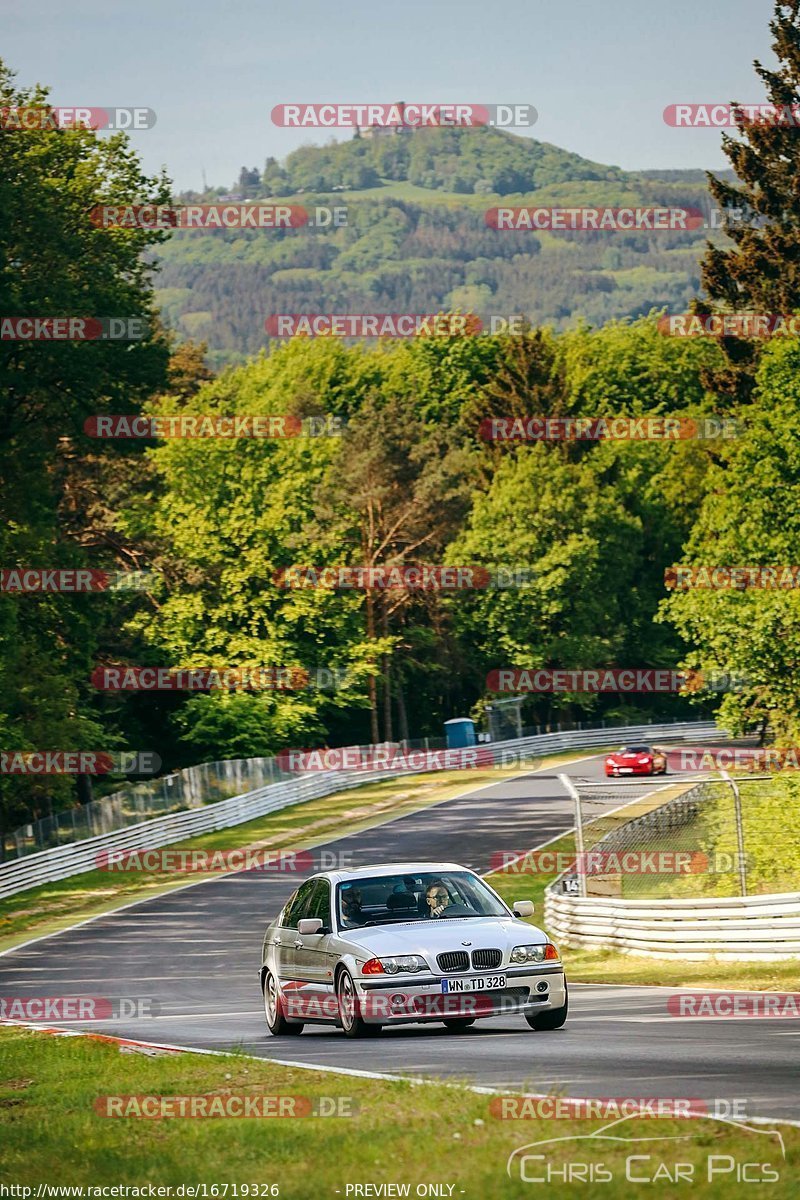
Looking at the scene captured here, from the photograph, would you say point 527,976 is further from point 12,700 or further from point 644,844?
point 12,700

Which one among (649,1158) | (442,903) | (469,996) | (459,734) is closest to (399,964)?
(469,996)

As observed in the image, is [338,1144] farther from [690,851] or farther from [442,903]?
[690,851]

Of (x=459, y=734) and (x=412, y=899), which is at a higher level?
(x=412, y=899)

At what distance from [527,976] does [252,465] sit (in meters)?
59.9

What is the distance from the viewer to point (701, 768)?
2650 inches

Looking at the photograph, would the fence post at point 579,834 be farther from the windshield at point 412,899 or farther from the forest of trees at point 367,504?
the forest of trees at point 367,504

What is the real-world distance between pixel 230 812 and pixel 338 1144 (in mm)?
46294

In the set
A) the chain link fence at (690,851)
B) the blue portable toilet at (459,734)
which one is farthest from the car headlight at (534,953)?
the blue portable toilet at (459,734)

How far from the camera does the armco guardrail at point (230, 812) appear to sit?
43.4 metres

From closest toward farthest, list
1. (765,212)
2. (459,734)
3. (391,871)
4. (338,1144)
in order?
(338,1144), (391,871), (765,212), (459,734)

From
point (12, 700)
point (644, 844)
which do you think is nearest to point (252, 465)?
point (12, 700)

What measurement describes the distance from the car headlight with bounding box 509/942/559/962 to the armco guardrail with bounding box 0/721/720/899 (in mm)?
29812

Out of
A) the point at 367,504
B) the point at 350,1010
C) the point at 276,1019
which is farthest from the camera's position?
the point at 367,504

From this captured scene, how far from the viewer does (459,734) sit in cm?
7644
